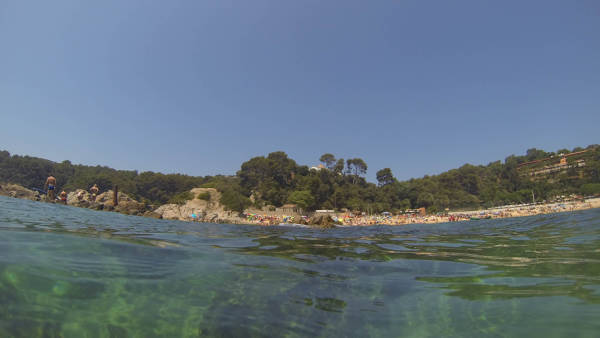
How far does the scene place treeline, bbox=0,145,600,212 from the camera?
7781 centimetres

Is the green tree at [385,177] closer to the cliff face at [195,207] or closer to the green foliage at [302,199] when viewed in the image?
the green foliage at [302,199]

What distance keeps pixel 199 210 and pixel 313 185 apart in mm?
32935

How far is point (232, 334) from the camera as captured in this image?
7.97ft

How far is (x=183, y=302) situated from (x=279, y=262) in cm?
249

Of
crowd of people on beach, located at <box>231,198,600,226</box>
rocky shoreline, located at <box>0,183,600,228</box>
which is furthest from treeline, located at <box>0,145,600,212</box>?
crowd of people on beach, located at <box>231,198,600,226</box>

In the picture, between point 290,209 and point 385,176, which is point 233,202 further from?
point 385,176

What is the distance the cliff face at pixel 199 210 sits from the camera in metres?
60.6

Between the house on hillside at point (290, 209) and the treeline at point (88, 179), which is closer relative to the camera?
the house on hillside at point (290, 209)

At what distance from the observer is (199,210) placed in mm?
65750

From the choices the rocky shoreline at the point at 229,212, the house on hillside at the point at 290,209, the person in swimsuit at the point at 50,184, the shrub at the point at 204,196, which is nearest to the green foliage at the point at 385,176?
the rocky shoreline at the point at 229,212

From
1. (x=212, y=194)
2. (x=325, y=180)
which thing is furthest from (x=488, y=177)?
(x=212, y=194)

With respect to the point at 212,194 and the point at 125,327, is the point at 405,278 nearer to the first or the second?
the point at 125,327

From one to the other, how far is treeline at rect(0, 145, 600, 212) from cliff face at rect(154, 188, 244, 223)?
2964 mm

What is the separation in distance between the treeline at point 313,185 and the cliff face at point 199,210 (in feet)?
9.72
